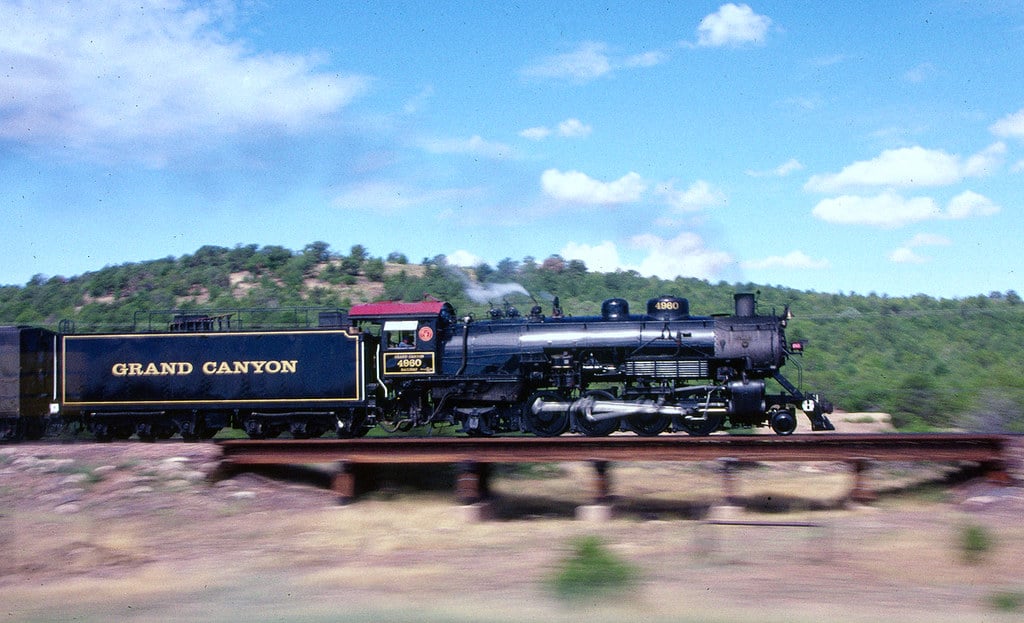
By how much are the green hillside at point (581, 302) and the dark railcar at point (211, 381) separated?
6.70m

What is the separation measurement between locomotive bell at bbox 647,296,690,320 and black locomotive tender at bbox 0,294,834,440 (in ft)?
0.12

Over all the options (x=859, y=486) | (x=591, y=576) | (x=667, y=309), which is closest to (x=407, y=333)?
(x=667, y=309)

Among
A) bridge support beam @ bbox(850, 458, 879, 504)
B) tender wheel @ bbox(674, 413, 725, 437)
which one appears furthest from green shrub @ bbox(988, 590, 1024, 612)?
tender wheel @ bbox(674, 413, 725, 437)

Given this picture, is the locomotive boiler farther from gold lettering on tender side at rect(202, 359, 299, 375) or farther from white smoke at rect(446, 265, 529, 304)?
white smoke at rect(446, 265, 529, 304)

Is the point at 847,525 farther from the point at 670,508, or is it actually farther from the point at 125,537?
the point at 125,537

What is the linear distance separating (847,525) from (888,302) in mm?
45317

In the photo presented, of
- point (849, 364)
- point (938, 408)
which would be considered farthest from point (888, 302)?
point (938, 408)

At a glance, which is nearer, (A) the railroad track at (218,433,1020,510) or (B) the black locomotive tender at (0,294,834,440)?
(A) the railroad track at (218,433,1020,510)

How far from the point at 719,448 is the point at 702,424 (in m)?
3.61

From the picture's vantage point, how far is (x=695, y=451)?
46.9 ft

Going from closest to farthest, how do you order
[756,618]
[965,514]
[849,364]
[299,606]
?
[756,618] → [299,606] → [965,514] → [849,364]

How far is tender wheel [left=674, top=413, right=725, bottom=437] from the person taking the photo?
17734 mm

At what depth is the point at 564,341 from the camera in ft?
60.6

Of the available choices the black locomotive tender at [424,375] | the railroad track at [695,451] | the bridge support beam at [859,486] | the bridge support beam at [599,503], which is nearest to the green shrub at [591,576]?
the bridge support beam at [599,503]
